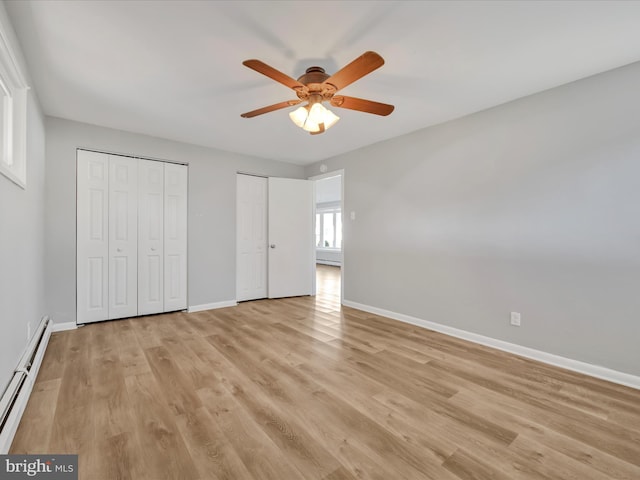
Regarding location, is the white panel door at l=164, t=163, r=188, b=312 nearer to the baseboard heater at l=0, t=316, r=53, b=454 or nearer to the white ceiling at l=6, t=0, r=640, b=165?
the white ceiling at l=6, t=0, r=640, b=165

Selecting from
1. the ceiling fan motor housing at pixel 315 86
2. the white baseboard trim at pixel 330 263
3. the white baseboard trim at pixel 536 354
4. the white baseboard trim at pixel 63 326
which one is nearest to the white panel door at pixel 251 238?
the white baseboard trim at pixel 63 326

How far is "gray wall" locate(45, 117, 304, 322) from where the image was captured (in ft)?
10.8

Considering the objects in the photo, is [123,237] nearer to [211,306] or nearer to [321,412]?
[211,306]

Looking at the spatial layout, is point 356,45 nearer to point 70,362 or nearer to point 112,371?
point 112,371

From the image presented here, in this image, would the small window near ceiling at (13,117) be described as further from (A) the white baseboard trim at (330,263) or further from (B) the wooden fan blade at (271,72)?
(A) the white baseboard trim at (330,263)

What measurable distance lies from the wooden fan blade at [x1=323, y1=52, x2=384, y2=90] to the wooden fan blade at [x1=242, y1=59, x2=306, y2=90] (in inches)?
9.0

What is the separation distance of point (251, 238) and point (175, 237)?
1.19m

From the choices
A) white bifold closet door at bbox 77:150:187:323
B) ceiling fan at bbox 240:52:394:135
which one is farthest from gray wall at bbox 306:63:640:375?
white bifold closet door at bbox 77:150:187:323

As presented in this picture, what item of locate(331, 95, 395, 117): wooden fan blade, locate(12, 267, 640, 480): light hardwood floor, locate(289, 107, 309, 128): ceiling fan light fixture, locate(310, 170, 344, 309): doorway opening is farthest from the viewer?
locate(310, 170, 344, 309): doorway opening

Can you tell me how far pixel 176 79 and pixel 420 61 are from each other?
2013 millimetres

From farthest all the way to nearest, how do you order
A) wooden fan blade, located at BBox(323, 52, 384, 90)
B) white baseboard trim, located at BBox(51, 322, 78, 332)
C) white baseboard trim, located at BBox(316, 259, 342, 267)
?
white baseboard trim, located at BBox(316, 259, 342, 267) < white baseboard trim, located at BBox(51, 322, 78, 332) < wooden fan blade, located at BBox(323, 52, 384, 90)

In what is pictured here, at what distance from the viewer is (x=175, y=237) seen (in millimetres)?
4094

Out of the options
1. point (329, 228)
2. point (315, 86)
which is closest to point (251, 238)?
point (315, 86)

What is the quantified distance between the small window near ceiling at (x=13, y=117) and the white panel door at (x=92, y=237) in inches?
52.9
